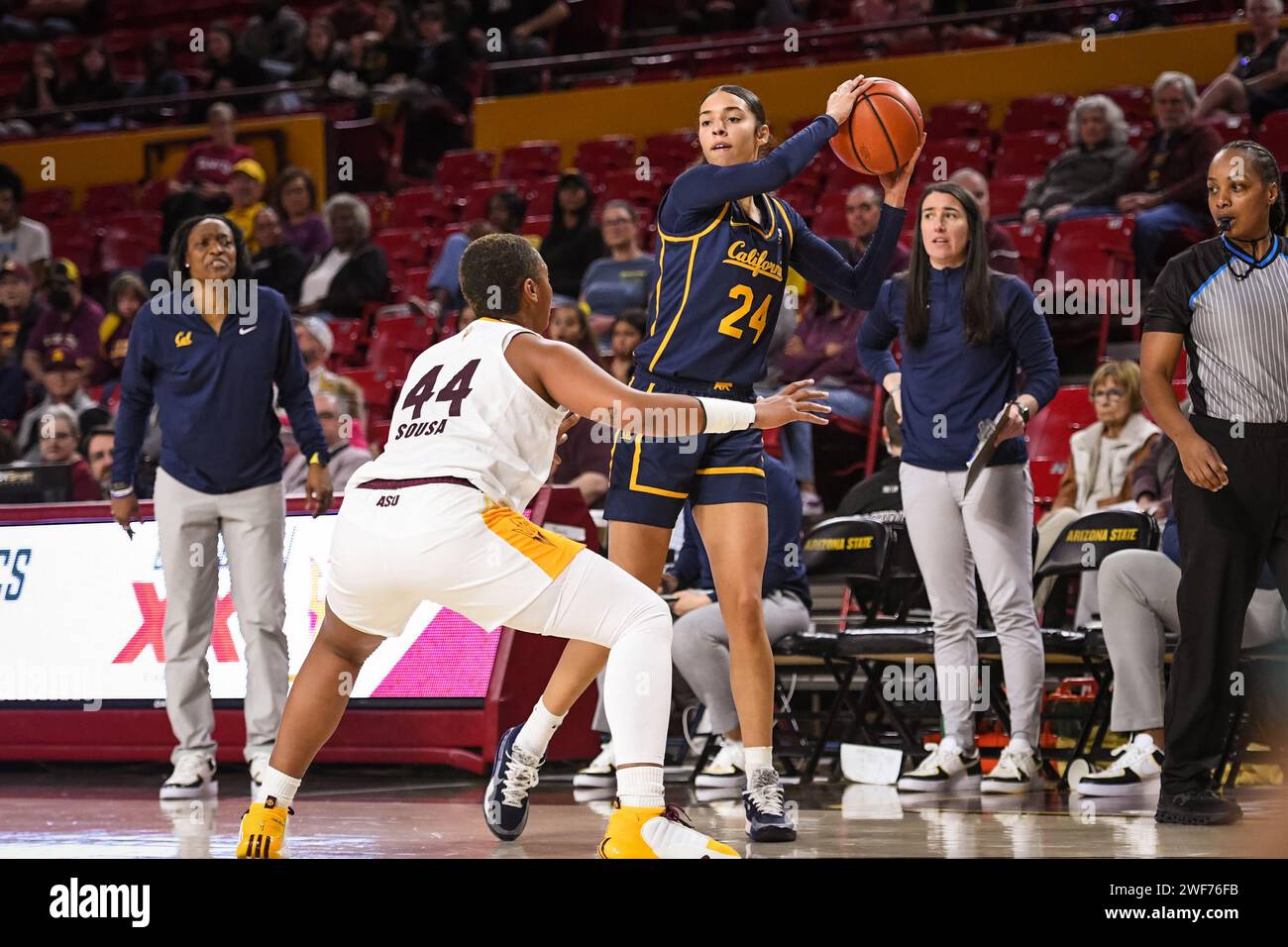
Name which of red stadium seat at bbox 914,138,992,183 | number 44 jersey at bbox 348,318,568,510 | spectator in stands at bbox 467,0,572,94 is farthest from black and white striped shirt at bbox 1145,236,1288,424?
spectator in stands at bbox 467,0,572,94

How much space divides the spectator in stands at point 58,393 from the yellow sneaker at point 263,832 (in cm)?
692

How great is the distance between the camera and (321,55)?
15883mm

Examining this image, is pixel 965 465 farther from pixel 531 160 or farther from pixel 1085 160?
pixel 531 160

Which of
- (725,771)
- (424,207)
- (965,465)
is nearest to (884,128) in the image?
(965,465)

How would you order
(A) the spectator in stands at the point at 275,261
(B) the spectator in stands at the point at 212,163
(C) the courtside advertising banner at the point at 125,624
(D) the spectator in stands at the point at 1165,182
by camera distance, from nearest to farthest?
(C) the courtside advertising banner at the point at 125,624 → (D) the spectator in stands at the point at 1165,182 → (A) the spectator in stands at the point at 275,261 → (B) the spectator in stands at the point at 212,163

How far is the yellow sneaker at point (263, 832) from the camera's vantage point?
4.08 meters

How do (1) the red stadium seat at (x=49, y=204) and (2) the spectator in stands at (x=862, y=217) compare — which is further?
(1) the red stadium seat at (x=49, y=204)

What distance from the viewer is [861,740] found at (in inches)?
299

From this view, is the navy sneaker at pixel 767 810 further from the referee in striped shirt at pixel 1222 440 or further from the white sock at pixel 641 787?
the referee in striped shirt at pixel 1222 440

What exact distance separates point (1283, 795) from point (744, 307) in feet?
9.21

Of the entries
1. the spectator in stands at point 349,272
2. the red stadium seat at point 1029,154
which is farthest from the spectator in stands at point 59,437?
the red stadium seat at point 1029,154

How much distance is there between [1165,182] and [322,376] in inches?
202

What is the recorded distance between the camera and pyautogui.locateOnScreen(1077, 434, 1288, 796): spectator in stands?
18.7 feet
